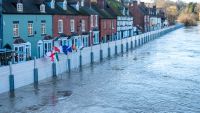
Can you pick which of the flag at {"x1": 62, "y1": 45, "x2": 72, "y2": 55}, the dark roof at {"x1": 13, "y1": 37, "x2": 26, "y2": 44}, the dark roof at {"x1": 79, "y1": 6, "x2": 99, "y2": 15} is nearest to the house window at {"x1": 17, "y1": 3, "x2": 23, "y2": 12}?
the dark roof at {"x1": 13, "y1": 37, "x2": 26, "y2": 44}

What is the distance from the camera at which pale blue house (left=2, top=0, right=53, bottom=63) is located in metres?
40.1

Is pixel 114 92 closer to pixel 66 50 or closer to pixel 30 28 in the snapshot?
pixel 66 50

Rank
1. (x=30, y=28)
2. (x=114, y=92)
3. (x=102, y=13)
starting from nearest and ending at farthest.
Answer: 1. (x=114, y=92)
2. (x=30, y=28)
3. (x=102, y=13)

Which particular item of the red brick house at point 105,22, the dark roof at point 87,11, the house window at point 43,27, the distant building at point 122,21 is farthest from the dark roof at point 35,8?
the distant building at point 122,21

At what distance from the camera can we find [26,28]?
43.0m

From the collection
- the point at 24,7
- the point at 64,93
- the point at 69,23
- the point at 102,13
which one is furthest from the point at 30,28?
the point at 102,13

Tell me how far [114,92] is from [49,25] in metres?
19.7

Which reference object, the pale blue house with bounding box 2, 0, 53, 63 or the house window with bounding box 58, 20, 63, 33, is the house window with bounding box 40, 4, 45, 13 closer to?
the pale blue house with bounding box 2, 0, 53, 63

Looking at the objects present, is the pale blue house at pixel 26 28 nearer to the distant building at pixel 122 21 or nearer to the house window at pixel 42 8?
the house window at pixel 42 8

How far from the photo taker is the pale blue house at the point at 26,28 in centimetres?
4009

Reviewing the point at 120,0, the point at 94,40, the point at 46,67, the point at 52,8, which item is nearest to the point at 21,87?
the point at 46,67

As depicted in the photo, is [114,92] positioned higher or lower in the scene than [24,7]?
lower

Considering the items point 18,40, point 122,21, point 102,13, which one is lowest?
point 18,40

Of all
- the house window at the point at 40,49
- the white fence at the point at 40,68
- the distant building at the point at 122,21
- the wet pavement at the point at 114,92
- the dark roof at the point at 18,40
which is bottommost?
the wet pavement at the point at 114,92
